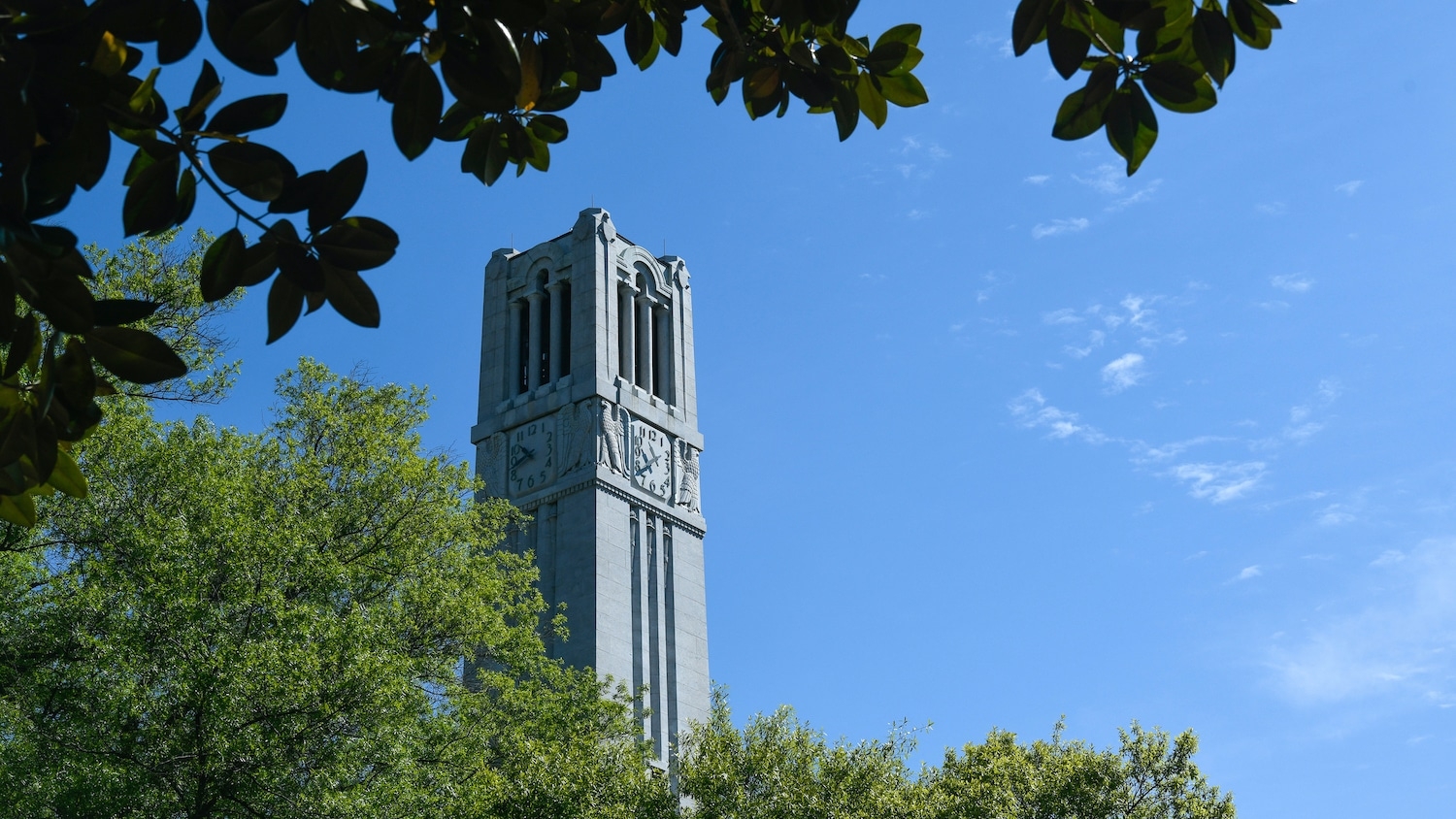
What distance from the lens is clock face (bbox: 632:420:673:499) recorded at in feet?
149

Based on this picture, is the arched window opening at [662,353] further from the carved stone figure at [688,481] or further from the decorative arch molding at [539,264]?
the decorative arch molding at [539,264]

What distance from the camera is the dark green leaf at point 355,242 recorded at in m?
3.47

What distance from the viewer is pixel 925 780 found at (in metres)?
31.2

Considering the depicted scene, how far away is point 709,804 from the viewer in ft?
80.4

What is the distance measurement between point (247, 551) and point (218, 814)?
11.9 ft

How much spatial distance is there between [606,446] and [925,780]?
16.5 metres

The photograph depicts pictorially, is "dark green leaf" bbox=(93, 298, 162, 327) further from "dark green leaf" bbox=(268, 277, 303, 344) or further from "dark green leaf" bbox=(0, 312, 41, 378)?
"dark green leaf" bbox=(268, 277, 303, 344)

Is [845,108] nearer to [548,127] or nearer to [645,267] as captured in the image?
[548,127]

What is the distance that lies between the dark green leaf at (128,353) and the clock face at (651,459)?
4155 centimetres

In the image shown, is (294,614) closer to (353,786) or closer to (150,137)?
(353,786)

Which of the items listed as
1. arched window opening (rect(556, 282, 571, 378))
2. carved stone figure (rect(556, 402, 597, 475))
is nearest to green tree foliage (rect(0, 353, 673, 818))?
carved stone figure (rect(556, 402, 597, 475))

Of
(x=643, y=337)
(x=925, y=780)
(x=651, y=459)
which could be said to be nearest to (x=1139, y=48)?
(x=925, y=780)

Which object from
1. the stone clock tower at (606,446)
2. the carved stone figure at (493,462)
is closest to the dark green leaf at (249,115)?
the stone clock tower at (606,446)

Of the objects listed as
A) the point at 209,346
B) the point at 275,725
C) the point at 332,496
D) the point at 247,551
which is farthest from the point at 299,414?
the point at 275,725
